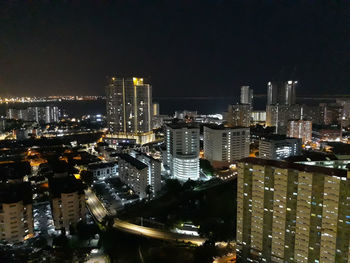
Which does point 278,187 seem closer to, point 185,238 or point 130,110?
point 185,238

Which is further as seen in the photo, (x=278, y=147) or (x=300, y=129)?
(x=300, y=129)

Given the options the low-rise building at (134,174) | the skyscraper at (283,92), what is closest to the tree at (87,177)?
the low-rise building at (134,174)

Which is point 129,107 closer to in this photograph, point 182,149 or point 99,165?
point 99,165

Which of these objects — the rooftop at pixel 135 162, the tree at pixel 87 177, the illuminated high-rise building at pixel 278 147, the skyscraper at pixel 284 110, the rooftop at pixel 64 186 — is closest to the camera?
A: the rooftop at pixel 64 186

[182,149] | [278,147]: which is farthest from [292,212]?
[278,147]

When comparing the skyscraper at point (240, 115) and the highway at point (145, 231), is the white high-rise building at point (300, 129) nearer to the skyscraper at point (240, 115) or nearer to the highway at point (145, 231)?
the skyscraper at point (240, 115)

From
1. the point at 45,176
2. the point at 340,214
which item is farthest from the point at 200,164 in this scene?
the point at 340,214
